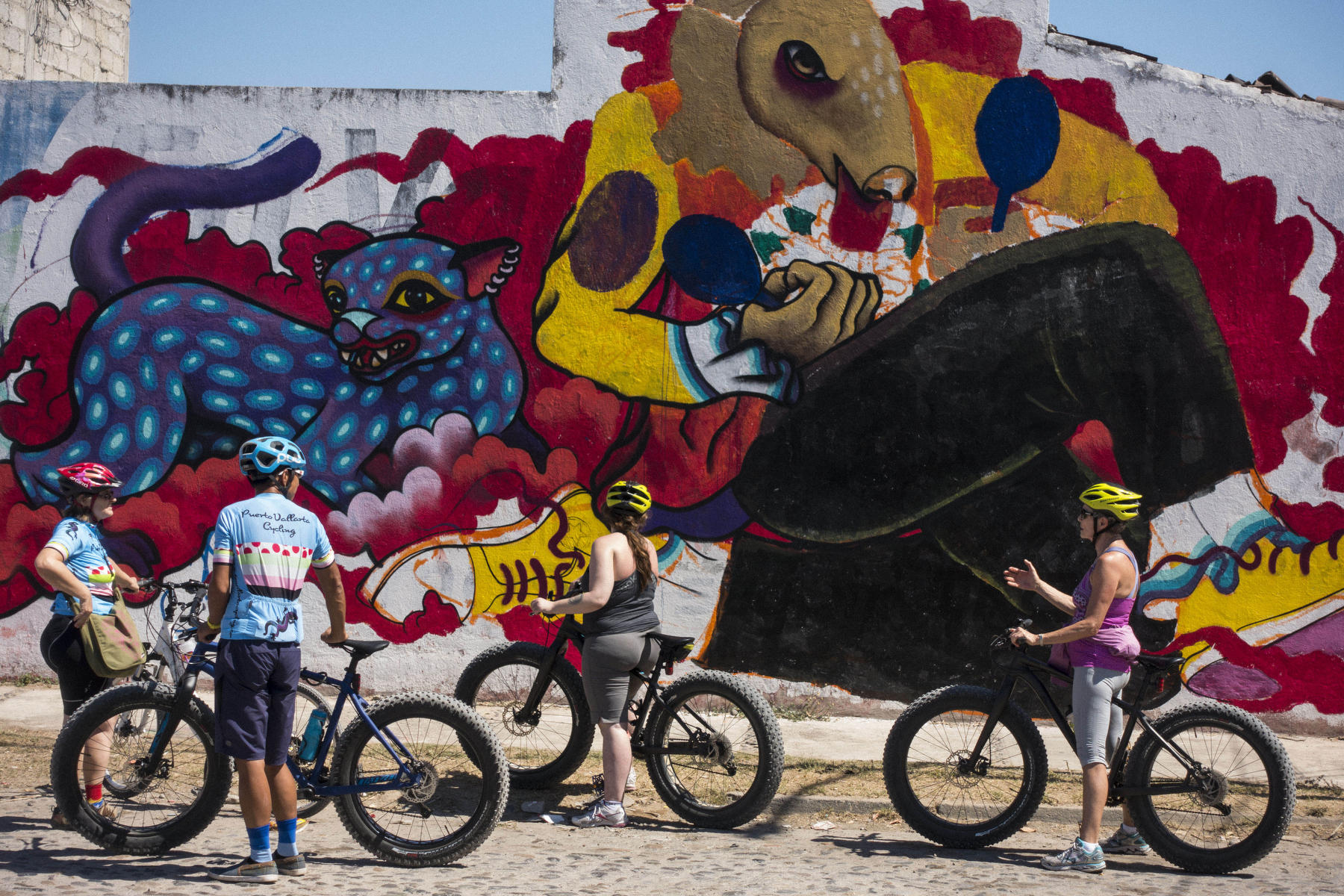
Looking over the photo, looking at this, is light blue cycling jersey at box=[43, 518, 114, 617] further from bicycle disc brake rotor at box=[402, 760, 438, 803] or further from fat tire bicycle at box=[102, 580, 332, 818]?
bicycle disc brake rotor at box=[402, 760, 438, 803]

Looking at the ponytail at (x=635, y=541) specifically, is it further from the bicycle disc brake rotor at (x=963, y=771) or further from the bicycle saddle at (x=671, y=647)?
the bicycle disc brake rotor at (x=963, y=771)

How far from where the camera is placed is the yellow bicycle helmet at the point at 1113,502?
5516mm

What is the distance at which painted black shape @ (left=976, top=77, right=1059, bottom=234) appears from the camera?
26.7 feet

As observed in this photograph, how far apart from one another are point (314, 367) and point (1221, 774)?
6557 mm

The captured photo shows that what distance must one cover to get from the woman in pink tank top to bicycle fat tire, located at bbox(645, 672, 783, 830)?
4.56ft

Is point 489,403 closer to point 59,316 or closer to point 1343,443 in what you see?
point 59,316

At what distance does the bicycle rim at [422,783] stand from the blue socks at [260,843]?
0.45 meters

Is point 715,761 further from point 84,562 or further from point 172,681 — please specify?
point 84,562

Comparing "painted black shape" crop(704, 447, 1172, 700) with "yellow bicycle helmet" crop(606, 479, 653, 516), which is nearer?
"yellow bicycle helmet" crop(606, 479, 653, 516)

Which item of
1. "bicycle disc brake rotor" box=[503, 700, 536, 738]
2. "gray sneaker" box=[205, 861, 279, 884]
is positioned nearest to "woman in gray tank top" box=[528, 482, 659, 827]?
"bicycle disc brake rotor" box=[503, 700, 536, 738]

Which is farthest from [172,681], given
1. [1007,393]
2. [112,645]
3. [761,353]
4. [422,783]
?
[1007,393]

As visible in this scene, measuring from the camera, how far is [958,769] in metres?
5.70

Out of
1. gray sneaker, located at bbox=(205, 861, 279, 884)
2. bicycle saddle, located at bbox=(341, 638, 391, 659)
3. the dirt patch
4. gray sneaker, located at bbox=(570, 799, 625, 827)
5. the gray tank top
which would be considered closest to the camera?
gray sneaker, located at bbox=(205, 861, 279, 884)

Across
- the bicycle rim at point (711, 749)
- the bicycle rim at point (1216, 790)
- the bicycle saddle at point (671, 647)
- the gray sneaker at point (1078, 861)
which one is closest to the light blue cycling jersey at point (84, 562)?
the bicycle saddle at point (671, 647)
